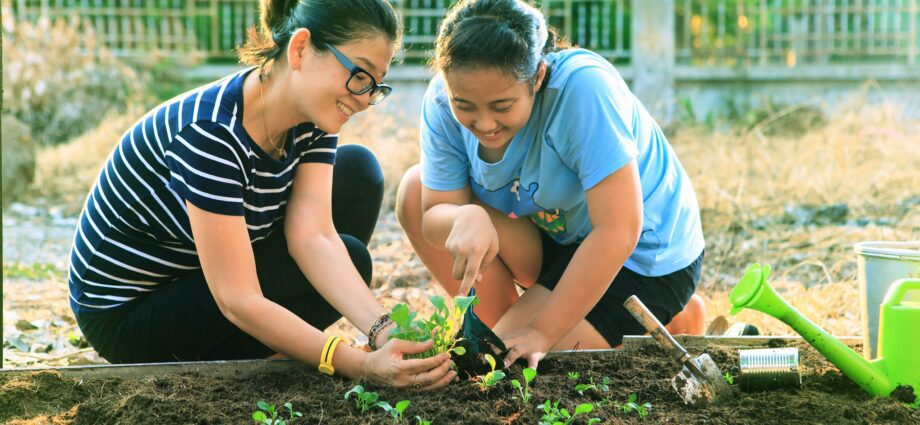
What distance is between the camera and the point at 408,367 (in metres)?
2.08

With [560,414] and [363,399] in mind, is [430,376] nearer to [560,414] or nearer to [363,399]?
[363,399]

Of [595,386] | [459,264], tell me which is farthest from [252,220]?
[595,386]

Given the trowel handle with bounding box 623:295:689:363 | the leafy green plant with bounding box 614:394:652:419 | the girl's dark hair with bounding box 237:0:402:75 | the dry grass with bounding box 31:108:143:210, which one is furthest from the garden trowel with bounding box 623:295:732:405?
the dry grass with bounding box 31:108:143:210

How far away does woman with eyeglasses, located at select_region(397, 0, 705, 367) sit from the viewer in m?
2.30

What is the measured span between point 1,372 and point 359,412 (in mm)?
879

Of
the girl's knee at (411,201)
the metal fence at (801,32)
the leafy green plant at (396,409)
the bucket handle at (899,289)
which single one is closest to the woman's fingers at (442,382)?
the leafy green plant at (396,409)

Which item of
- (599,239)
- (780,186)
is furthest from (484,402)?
(780,186)

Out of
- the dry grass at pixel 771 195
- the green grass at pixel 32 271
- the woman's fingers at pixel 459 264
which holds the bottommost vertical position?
the green grass at pixel 32 271

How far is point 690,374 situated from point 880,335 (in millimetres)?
460

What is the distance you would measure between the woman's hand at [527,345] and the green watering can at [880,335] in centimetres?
51

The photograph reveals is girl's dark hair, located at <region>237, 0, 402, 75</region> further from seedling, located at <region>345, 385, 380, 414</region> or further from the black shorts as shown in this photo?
the black shorts

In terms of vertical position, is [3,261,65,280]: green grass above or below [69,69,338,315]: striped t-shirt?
below

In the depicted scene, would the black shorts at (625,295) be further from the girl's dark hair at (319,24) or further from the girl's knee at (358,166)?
the girl's dark hair at (319,24)

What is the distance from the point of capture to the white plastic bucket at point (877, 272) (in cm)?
225
